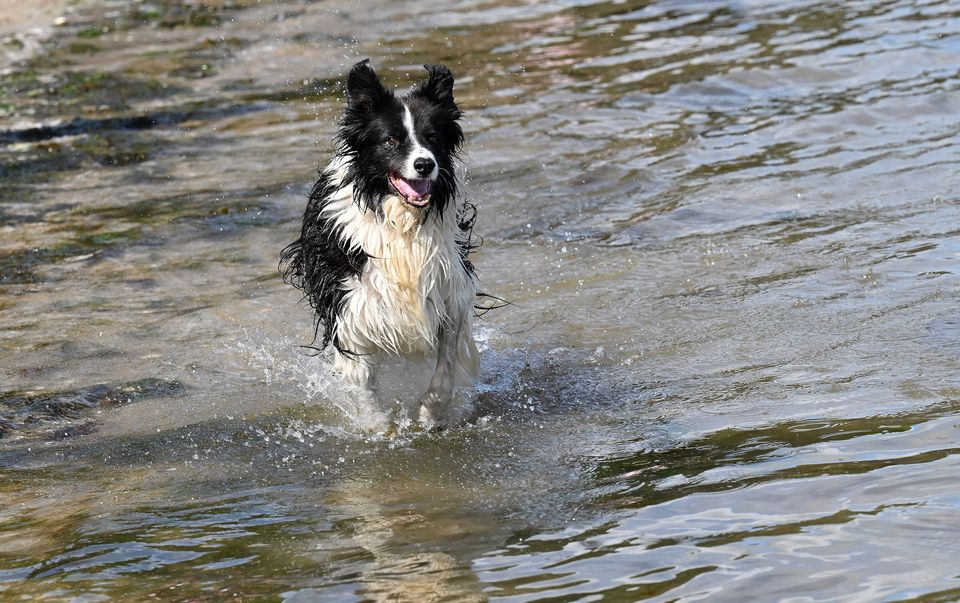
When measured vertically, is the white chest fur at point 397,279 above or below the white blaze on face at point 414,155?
below

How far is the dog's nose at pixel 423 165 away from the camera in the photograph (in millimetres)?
5727

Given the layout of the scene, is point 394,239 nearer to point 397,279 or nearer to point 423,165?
point 397,279

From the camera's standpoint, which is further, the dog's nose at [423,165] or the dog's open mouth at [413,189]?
the dog's open mouth at [413,189]

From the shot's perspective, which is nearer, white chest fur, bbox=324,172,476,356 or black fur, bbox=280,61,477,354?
black fur, bbox=280,61,477,354

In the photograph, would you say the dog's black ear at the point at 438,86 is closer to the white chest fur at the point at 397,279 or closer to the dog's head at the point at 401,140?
the dog's head at the point at 401,140

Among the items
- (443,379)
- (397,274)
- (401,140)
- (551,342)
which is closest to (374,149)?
(401,140)

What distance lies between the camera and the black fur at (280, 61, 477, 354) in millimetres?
5898

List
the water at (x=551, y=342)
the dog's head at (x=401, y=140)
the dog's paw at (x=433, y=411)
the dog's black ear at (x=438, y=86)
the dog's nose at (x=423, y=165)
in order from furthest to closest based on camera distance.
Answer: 1. the dog's paw at (x=433, y=411)
2. the dog's black ear at (x=438, y=86)
3. the dog's head at (x=401, y=140)
4. the dog's nose at (x=423, y=165)
5. the water at (x=551, y=342)

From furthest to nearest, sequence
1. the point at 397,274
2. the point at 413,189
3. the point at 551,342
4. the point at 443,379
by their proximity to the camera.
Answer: the point at 551,342 → the point at 443,379 → the point at 397,274 → the point at 413,189

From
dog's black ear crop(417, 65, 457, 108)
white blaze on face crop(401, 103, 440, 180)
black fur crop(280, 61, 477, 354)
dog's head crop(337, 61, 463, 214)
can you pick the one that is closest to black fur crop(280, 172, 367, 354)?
black fur crop(280, 61, 477, 354)

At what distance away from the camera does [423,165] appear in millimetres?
5730

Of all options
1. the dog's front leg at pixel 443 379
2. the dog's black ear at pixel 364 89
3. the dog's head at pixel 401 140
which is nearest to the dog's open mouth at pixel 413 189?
the dog's head at pixel 401 140

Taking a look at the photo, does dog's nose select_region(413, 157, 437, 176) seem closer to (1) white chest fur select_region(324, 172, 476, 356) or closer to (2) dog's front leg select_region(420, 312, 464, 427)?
(1) white chest fur select_region(324, 172, 476, 356)

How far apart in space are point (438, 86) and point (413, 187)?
0.57 meters
